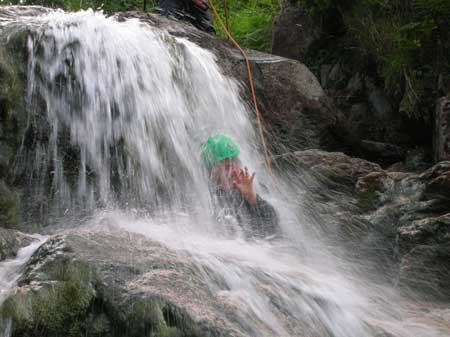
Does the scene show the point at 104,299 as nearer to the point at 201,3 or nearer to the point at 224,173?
the point at 224,173

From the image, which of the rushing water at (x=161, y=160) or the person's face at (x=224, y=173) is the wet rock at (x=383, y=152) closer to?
the rushing water at (x=161, y=160)

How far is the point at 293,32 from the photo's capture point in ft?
24.3

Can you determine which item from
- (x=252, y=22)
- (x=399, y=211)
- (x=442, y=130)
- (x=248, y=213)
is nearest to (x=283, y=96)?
(x=442, y=130)

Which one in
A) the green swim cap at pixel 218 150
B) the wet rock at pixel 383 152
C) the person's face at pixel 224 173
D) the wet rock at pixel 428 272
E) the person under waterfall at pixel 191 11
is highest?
the person under waterfall at pixel 191 11

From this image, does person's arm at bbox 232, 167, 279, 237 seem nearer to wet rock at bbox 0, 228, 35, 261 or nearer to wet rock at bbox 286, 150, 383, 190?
wet rock at bbox 286, 150, 383, 190

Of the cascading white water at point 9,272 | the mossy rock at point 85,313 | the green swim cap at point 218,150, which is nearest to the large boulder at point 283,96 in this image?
the green swim cap at point 218,150

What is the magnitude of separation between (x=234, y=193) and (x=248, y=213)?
0.18m

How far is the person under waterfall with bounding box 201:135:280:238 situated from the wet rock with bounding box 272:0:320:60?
10.9 ft

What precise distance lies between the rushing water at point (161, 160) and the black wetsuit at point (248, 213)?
91mm

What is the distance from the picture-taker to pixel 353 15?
253 inches

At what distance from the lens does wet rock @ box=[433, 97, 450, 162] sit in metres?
5.11

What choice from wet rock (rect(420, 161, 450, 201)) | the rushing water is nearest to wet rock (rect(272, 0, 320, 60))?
the rushing water

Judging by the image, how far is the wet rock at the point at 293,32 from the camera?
7250 millimetres

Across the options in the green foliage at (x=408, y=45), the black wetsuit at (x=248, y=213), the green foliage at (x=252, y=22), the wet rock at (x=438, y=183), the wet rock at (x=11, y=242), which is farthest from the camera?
the green foliage at (x=252, y=22)
